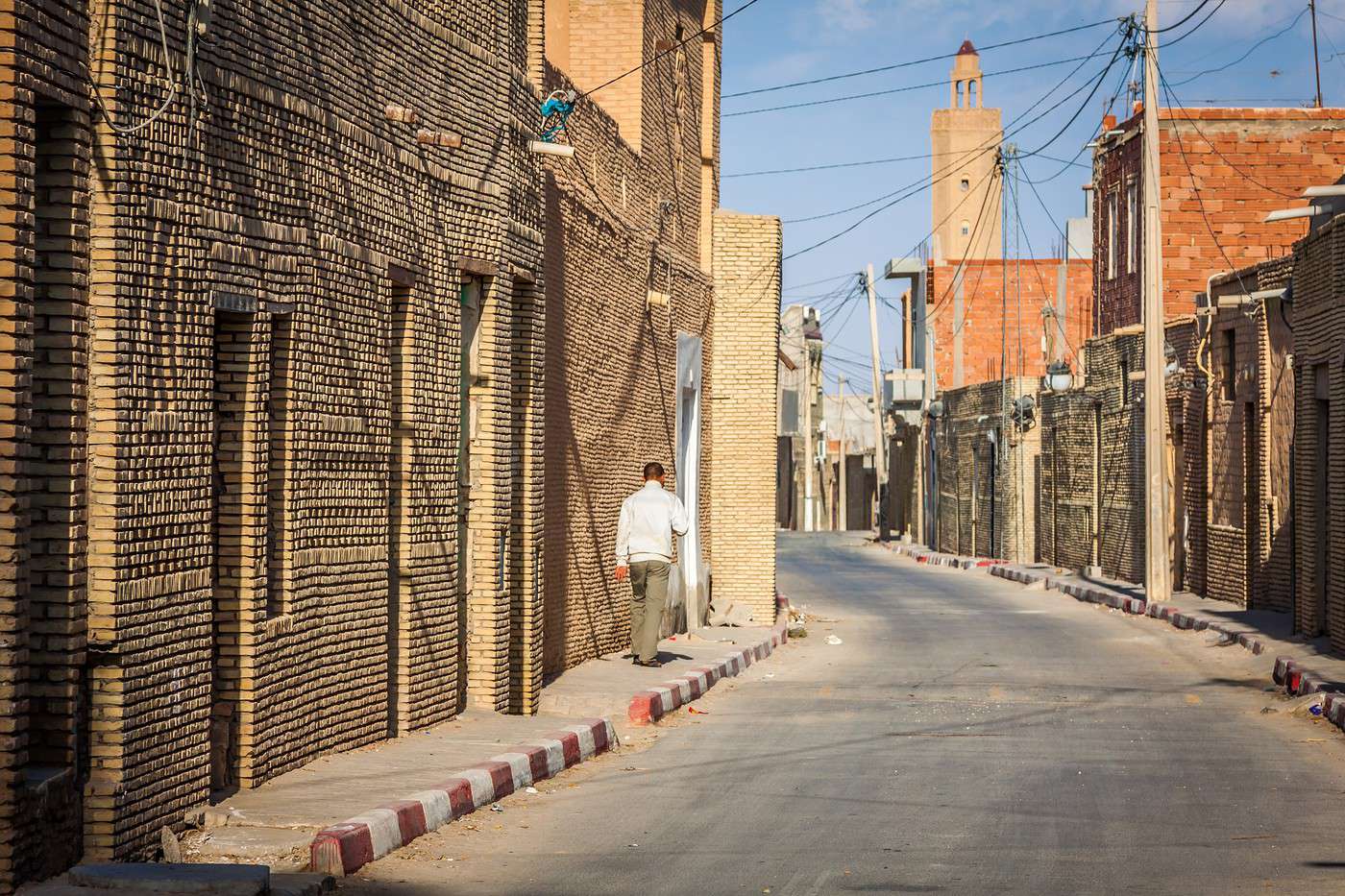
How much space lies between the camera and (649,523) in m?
16.7

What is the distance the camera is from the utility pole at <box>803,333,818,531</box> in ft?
239

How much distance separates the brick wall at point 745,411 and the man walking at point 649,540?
828 centimetres

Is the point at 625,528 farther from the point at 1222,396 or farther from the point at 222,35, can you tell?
the point at 1222,396

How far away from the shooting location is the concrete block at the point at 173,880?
655cm

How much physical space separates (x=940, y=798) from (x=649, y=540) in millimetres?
7062

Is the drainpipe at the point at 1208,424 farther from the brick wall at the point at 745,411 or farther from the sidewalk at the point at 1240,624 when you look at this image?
the brick wall at the point at 745,411

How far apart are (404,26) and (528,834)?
17.3 ft

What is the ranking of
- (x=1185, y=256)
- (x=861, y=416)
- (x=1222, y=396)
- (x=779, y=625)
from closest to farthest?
(x=779, y=625) < (x=1222, y=396) < (x=1185, y=256) < (x=861, y=416)

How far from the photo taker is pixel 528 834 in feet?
29.0

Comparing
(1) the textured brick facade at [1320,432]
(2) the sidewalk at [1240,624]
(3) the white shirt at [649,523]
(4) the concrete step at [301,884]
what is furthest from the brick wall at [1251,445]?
(4) the concrete step at [301,884]

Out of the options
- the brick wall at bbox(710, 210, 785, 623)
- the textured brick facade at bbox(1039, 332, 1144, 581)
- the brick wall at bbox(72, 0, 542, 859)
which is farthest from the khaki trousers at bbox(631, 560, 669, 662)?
the textured brick facade at bbox(1039, 332, 1144, 581)

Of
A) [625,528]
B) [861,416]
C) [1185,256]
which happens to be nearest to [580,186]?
[625,528]

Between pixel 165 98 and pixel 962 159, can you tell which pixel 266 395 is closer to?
pixel 165 98

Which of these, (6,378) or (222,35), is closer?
(6,378)
